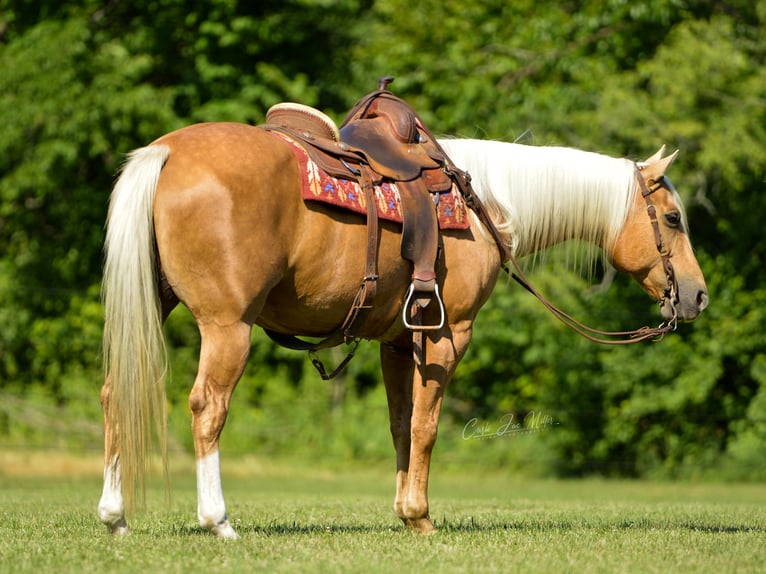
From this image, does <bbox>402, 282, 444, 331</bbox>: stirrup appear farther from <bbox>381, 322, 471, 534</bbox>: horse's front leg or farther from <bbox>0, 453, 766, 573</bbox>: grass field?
<bbox>0, 453, 766, 573</bbox>: grass field

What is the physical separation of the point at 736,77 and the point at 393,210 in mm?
10017

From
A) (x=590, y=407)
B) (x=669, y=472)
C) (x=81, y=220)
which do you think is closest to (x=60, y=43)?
(x=81, y=220)

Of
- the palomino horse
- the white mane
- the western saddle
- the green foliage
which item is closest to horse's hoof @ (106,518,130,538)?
the palomino horse

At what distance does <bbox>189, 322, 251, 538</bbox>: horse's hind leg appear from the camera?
4.91m

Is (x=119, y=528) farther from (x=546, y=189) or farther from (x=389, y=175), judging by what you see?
(x=546, y=189)

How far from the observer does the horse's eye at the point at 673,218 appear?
253 inches

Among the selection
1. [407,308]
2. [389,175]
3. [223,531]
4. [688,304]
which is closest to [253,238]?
[389,175]

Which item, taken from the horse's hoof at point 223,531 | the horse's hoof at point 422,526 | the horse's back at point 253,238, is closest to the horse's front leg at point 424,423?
the horse's hoof at point 422,526

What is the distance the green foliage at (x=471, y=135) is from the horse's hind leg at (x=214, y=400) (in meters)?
9.83

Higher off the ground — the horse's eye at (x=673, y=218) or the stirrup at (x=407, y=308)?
the horse's eye at (x=673, y=218)

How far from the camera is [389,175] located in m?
5.71

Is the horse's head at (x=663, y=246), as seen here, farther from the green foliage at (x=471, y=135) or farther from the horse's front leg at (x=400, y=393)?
the green foliage at (x=471, y=135)

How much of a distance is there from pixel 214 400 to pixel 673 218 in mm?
3087

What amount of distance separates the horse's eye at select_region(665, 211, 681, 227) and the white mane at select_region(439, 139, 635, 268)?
0.24 meters
